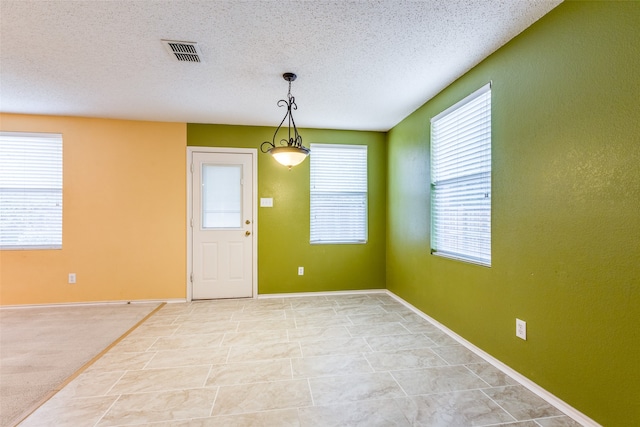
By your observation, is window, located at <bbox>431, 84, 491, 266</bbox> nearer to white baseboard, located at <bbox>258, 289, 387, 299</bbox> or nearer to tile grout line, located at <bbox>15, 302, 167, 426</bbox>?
white baseboard, located at <bbox>258, 289, 387, 299</bbox>

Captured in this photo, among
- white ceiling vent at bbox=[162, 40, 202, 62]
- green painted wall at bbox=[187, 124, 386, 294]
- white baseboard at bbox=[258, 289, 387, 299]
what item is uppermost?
white ceiling vent at bbox=[162, 40, 202, 62]

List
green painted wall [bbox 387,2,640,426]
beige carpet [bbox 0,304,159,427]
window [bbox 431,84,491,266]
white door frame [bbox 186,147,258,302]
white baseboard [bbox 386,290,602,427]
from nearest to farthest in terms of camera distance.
Answer: green painted wall [bbox 387,2,640,426] → white baseboard [bbox 386,290,602,427] → beige carpet [bbox 0,304,159,427] → window [bbox 431,84,491,266] → white door frame [bbox 186,147,258,302]

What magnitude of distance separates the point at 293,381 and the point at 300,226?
8.11 ft

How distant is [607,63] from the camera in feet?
5.24

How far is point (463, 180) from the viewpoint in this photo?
281 cm

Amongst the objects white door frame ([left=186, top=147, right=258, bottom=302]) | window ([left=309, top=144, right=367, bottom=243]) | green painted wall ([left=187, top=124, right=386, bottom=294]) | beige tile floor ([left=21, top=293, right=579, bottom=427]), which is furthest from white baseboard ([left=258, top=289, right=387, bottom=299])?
beige tile floor ([left=21, top=293, right=579, bottom=427])

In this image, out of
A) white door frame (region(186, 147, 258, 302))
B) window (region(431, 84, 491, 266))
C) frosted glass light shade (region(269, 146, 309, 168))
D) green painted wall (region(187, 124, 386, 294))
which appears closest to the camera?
window (region(431, 84, 491, 266))

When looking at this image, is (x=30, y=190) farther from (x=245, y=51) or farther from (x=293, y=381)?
(x=293, y=381)

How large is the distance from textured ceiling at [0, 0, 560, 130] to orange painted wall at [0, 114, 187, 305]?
46 cm

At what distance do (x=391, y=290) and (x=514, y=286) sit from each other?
234 centimetres

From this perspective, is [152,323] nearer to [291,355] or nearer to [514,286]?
[291,355]

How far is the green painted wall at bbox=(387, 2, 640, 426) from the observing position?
1.52 meters

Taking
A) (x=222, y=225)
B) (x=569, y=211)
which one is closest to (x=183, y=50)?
(x=222, y=225)

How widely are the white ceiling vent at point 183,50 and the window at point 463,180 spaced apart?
2.34 m
